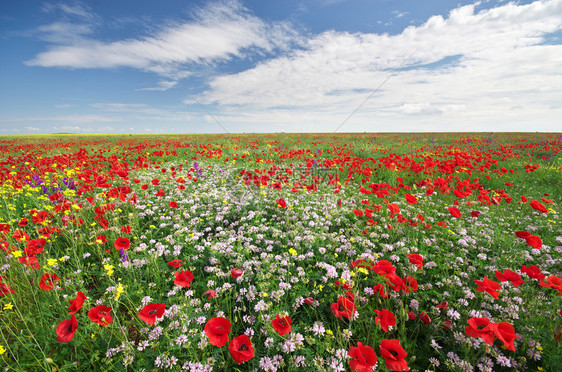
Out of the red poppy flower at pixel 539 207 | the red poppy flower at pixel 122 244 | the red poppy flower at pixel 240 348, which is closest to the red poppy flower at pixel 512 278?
the red poppy flower at pixel 539 207

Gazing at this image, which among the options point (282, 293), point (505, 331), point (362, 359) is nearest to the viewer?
point (362, 359)

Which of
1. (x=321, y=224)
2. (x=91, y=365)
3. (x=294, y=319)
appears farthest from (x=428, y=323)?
(x=91, y=365)

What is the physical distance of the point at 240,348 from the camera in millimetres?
1504

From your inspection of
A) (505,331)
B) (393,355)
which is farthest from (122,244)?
(505,331)

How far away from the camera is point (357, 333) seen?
2338mm

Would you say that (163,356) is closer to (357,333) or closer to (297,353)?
(297,353)

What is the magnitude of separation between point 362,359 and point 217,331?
0.90 metres

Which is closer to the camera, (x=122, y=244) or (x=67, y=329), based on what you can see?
(x=67, y=329)

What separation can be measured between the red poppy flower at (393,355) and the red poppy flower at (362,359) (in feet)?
0.22

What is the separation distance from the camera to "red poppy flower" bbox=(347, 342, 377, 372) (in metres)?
1.37

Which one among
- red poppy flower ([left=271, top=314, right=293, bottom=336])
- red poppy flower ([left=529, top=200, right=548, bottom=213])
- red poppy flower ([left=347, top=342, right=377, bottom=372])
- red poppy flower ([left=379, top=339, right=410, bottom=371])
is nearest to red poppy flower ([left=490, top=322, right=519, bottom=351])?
red poppy flower ([left=379, top=339, right=410, bottom=371])

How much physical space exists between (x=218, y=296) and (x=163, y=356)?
0.73m

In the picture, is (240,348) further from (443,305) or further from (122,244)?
(443,305)

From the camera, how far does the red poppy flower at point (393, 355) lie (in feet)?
4.38
